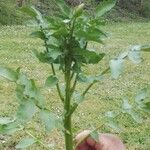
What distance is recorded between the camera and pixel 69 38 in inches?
75.7

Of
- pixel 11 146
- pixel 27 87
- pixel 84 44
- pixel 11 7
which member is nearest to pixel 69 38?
pixel 84 44

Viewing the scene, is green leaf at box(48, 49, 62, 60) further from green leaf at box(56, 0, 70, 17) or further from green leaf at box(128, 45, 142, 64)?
green leaf at box(128, 45, 142, 64)

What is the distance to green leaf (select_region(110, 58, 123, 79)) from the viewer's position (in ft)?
6.07

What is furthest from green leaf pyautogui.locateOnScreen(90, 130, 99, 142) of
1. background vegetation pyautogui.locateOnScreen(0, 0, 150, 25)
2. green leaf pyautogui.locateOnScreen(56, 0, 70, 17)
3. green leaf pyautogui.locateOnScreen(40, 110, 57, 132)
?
background vegetation pyautogui.locateOnScreen(0, 0, 150, 25)

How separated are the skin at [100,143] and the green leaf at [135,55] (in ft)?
1.05

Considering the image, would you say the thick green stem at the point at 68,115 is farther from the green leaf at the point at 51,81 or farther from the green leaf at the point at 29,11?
the green leaf at the point at 29,11

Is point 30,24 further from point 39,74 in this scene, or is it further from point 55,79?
point 39,74

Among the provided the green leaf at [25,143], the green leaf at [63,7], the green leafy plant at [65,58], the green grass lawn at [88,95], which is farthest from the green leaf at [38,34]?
the green grass lawn at [88,95]

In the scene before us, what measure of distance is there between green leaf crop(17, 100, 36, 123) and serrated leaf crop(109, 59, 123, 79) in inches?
11.5

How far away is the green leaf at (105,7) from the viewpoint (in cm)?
204

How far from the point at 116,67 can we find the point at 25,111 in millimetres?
354

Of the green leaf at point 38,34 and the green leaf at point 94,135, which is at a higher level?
the green leaf at point 38,34

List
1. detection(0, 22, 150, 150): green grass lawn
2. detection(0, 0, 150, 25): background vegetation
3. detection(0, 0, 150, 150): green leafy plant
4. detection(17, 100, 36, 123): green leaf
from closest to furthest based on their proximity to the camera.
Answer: detection(17, 100, 36, 123): green leaf
detection(0, 0, 150, 150): green leafy plant
detection(0, 22, 150, 150): green grass lawn
detection(0, 0, 150, 25): background vegetation

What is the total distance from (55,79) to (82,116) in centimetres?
893
